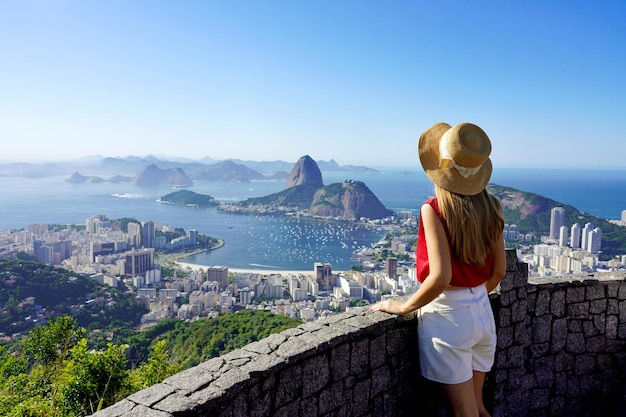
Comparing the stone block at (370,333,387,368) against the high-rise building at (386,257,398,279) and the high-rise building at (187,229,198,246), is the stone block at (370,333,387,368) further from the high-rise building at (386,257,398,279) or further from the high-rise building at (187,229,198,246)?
the high-rise building at (187,229,198,246)

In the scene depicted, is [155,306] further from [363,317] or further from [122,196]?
[122,196]

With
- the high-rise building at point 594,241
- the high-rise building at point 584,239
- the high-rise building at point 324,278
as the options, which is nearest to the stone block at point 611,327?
the high-rise building at point 324,278

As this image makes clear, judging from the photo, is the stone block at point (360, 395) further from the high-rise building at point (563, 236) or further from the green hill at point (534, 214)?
the high-rise building at point (563, 236)

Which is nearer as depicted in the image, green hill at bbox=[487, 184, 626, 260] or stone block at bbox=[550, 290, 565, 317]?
stone block at bbox=[550, 290, 565, 317]

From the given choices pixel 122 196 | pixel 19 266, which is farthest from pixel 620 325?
pixel 122 196

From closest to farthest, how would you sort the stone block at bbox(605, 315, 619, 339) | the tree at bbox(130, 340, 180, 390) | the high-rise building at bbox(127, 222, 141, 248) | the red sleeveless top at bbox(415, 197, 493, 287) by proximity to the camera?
the red sleeveless top at bbox(415, 197, 493, 287) < the stone block at bbox(605, 315, 619, 339) < the tree at bbox(130, 340, 180, 390) < the high-rise building at bbox(127, 222, 141, 248)

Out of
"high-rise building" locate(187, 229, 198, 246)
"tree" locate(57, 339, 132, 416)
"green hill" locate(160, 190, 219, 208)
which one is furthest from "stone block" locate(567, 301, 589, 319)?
"green hill" locate(160, 190, 219, 208)

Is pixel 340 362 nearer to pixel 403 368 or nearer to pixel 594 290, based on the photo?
pixel 403 368
